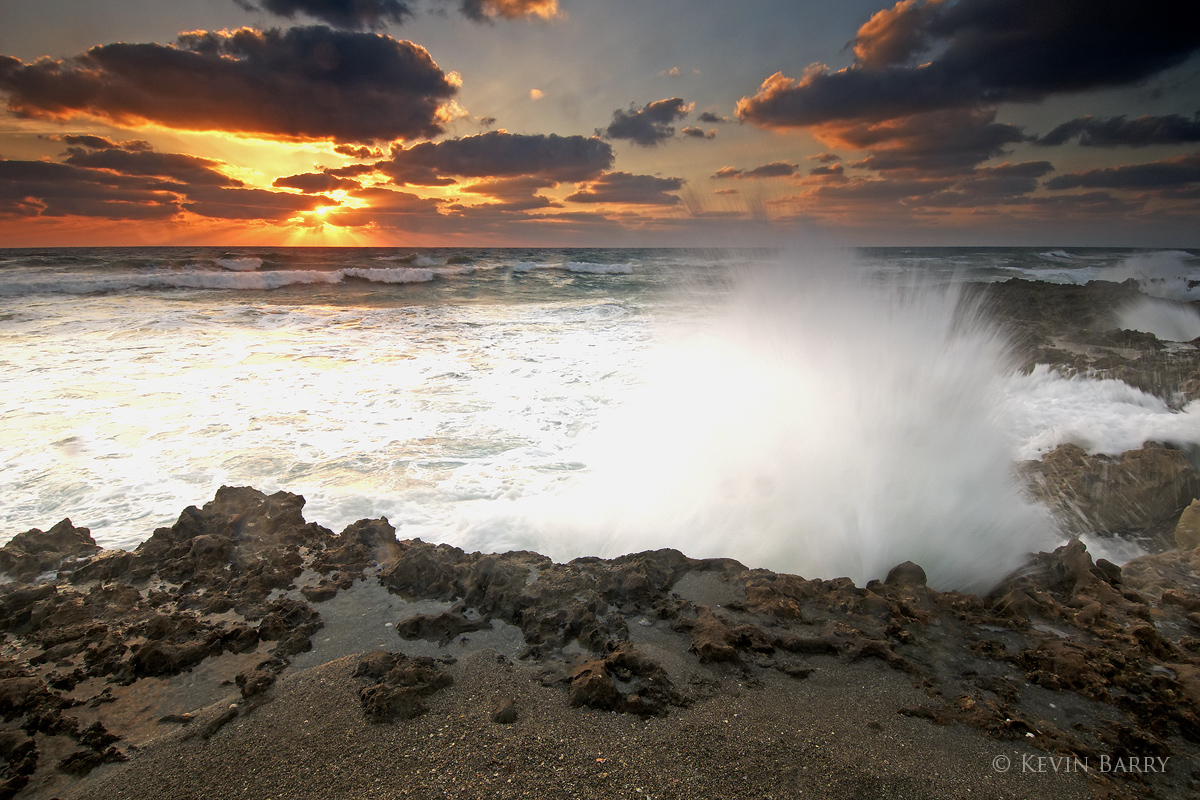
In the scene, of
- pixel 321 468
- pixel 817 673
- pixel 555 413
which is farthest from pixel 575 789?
pixel 555 413

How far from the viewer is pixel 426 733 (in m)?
2.02

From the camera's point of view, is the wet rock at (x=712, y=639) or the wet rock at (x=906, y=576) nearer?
the wet rock at (x=712, y=639)

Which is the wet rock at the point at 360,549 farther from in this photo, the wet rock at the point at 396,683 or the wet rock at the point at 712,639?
the wet rock at the point at 712,639

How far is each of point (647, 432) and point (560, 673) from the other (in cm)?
359

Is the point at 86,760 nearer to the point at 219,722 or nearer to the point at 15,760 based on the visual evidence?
the point at 15,760

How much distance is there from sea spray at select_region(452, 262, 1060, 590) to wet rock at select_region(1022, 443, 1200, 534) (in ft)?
1.02

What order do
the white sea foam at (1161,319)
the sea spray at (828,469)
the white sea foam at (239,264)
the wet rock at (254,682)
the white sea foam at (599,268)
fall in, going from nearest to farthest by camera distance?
the wet rock at (254,682), the sea spray at (828,469), the white sea foam at (1161,319), the white sea foam at (239,264), the white sea foam at (599,268)

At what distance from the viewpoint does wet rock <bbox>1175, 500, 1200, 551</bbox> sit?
3.51 m

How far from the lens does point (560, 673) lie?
2355 mm

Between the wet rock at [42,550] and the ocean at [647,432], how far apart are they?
36cm

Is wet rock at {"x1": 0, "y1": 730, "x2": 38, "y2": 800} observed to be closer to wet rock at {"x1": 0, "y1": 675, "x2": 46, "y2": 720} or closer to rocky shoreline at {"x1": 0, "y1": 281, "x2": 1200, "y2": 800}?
rocky shoreline at {"x1": 0, "y1": 281, "x2": 1200, "y2": 800}

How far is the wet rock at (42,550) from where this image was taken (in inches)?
121

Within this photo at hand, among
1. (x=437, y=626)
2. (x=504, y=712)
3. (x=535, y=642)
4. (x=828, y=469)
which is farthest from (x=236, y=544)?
(x=828, y=469)

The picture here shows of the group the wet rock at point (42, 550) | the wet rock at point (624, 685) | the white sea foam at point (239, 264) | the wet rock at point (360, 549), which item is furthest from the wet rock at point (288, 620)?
the white sea foam at point (239, 264)
